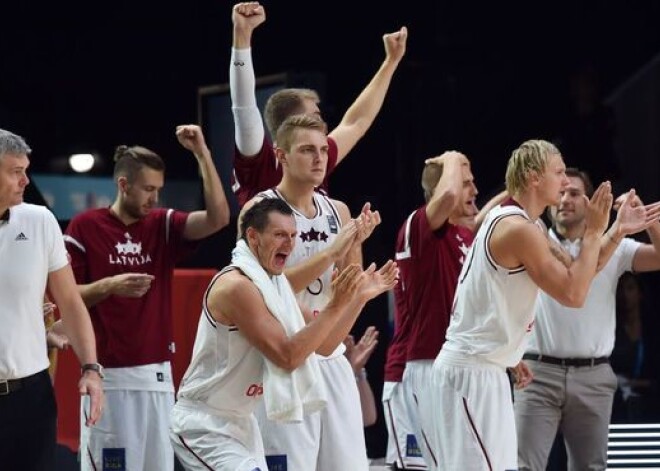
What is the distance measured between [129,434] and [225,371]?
171 cm

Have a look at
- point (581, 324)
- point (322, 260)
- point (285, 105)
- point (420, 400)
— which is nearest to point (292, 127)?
point (285, 105)

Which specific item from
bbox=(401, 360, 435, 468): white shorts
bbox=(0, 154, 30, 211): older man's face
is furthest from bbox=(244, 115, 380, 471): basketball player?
bbox=(401, 360, 435, 468): white shorts

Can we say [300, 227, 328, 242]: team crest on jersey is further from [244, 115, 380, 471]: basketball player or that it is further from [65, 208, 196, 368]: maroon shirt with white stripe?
[65, 208, 196, 368]: maroon shirt with white stripe

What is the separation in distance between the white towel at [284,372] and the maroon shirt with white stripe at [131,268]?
1.63 m

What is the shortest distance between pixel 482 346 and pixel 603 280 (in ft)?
5.17

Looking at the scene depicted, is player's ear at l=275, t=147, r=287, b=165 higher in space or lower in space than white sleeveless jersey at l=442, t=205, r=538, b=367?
higher

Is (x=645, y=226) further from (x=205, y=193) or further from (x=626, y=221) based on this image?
(x=205, y=193)

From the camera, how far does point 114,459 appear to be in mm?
6625

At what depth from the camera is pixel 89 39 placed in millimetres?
9820

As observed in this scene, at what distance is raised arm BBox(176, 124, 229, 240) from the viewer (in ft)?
21.2

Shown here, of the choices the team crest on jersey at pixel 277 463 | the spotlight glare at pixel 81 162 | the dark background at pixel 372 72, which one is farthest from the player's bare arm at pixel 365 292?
the spotlight glare at pixel 81 162

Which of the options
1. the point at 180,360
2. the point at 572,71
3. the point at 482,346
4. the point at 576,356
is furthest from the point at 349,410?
the point at 572,71

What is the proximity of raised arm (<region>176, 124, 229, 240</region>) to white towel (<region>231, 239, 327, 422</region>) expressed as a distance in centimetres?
135

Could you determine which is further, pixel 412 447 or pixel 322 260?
pixel 412 447
